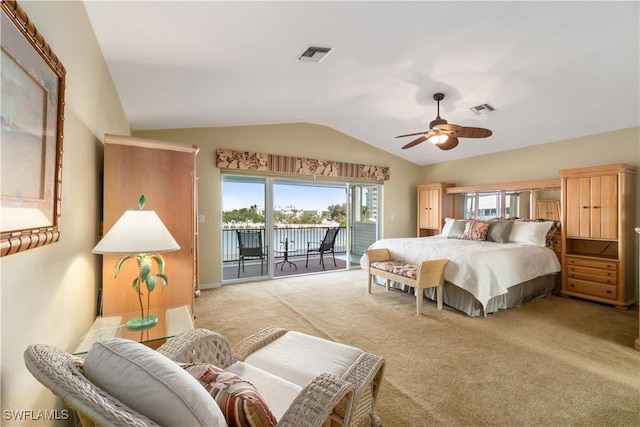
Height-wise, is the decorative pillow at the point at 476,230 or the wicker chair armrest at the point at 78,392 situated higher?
the decorative pillow at the point at 476,230

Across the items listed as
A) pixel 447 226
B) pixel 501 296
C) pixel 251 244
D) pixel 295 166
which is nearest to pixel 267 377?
pixel 501 296

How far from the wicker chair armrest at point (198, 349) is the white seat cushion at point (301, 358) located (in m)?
0.21

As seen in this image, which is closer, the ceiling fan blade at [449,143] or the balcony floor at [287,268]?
the ceiling fan blade at [449,143]

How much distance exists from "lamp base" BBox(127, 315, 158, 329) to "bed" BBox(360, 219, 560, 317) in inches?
125

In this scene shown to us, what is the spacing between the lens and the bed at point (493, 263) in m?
3.44

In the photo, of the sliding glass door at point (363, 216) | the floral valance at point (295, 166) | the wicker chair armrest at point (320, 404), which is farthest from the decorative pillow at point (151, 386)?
the sliding glass door at point (363, 216)

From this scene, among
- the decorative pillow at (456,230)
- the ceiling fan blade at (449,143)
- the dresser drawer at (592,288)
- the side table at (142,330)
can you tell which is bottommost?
the dresser drawer at (592,288)

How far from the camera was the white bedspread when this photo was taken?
3.39 m

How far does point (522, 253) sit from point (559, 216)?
1362 millimetres

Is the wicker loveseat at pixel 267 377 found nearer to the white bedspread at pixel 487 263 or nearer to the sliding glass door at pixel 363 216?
the white bedspread at pixel 487 263

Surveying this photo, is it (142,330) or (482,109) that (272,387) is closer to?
(142,330)

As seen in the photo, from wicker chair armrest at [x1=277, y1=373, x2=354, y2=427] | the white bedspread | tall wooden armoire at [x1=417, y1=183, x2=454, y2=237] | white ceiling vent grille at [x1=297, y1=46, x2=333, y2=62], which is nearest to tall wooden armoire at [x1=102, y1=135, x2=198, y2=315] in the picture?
white ceiling vent grille at [x1=297, y1=46, x2=333, y2=62]

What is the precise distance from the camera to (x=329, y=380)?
1166 mm

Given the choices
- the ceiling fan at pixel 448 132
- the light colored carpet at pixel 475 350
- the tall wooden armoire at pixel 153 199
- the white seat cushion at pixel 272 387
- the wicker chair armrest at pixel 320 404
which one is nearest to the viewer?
the wicker chair armrest at pixel 320 404
